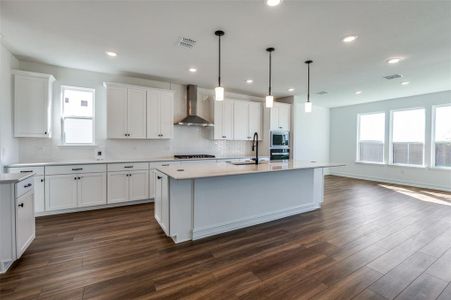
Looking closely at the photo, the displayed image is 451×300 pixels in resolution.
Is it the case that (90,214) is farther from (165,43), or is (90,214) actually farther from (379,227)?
(379,227)

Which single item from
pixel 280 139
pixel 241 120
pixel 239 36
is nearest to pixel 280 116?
pixel 280 139

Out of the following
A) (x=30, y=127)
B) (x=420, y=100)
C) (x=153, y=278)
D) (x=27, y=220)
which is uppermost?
(x=420, y=100)

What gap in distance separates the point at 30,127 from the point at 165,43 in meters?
2.73

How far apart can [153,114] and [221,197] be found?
8.68ft

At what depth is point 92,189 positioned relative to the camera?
3.84 metres

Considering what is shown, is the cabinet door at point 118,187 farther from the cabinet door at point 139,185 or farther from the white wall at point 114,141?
the white wall at point 114,141

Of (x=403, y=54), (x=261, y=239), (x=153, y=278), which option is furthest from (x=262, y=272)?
(x=403, y=54)

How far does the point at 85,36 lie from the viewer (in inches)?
112

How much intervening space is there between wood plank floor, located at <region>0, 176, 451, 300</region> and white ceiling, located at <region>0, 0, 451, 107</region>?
2.69 metres

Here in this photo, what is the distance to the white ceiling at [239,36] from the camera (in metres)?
2.22

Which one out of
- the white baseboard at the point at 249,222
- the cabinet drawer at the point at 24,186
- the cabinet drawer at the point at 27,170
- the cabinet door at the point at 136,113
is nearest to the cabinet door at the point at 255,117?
the white baseboard at the point at 249,222

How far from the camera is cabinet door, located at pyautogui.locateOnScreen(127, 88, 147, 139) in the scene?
4.34 metres

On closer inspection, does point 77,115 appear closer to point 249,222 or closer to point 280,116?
point 249,222

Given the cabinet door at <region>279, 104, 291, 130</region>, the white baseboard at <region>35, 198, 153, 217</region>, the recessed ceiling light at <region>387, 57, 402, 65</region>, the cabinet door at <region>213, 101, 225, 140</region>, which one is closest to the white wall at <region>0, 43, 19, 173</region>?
the white baseboard at <region>35, 198, 153, 217</region>
